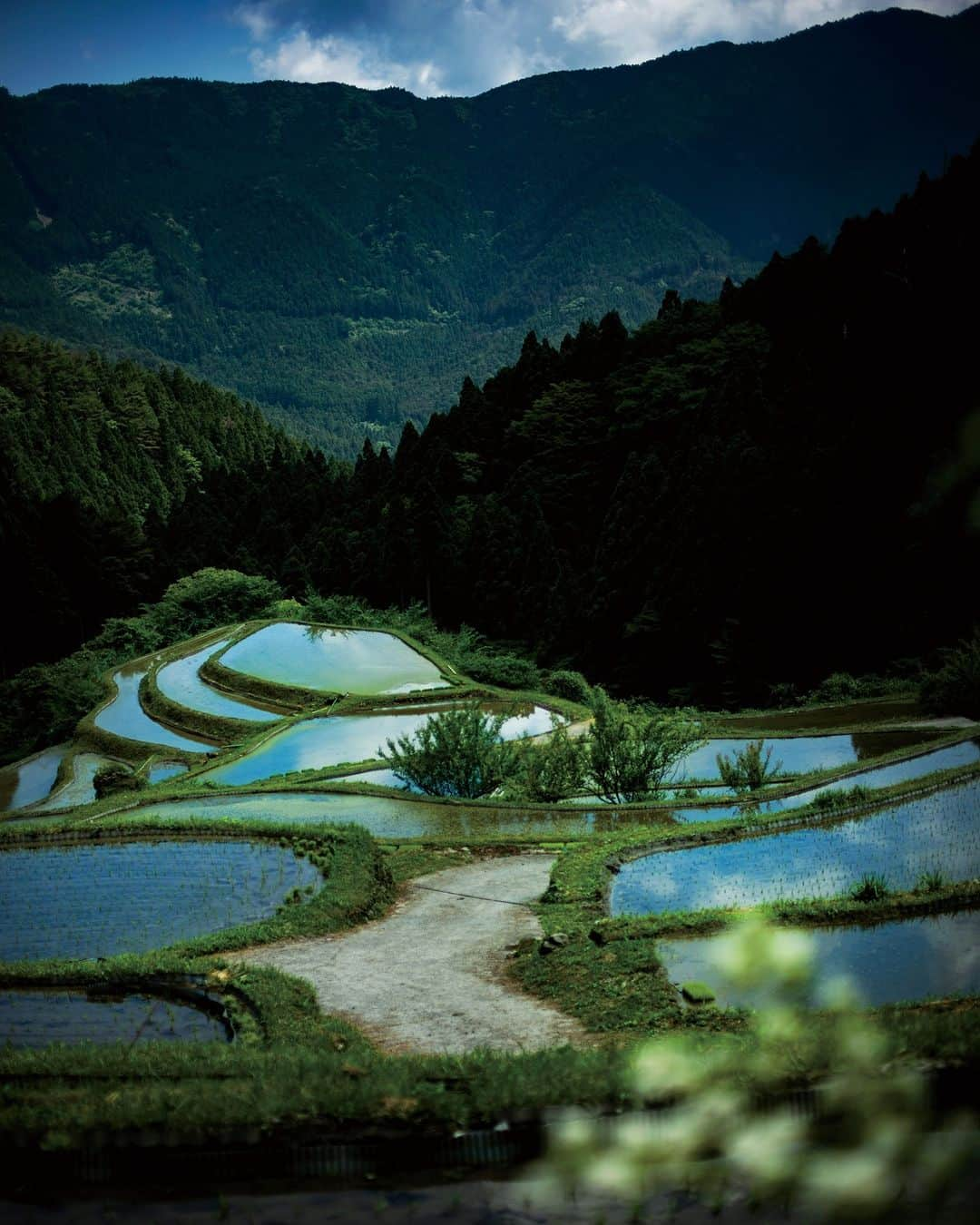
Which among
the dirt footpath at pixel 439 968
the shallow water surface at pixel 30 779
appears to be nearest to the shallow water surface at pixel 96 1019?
the dirt footpath at pixel 439 968

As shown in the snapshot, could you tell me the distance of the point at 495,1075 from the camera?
20.9ft

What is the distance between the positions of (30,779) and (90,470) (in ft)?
250

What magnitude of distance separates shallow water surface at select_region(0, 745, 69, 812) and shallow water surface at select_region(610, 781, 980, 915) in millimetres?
20442

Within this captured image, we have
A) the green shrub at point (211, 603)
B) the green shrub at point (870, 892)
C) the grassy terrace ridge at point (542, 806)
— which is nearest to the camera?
the green shrub at point (870, 892)

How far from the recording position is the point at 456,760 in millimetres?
21266

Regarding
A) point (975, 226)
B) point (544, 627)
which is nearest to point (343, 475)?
point (544, 627)

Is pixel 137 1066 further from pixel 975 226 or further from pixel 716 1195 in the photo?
pixel 975 226

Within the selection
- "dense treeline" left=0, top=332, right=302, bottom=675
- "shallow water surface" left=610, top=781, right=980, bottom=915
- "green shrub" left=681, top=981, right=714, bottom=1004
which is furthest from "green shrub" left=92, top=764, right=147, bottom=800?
"dense treeline" left=0, top=332, right=302, bottom=675

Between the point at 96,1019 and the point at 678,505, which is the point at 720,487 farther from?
the point at 96,1019

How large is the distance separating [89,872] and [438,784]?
23.8 feet

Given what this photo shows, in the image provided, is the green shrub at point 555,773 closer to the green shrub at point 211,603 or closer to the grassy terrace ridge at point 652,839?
the grassy terrace ridge at point 652,839

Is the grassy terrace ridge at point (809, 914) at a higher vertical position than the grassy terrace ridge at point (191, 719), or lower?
higher

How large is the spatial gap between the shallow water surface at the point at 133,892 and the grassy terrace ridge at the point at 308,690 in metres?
15.8

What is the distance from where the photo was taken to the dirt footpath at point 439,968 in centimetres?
905
